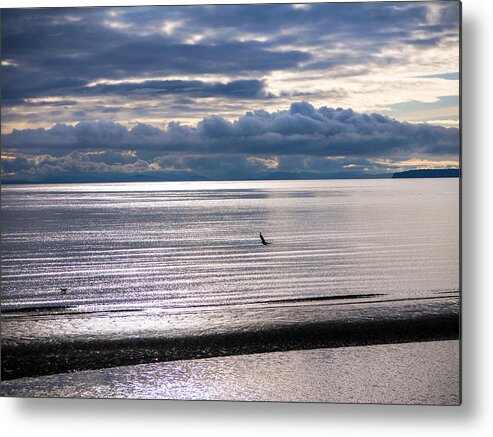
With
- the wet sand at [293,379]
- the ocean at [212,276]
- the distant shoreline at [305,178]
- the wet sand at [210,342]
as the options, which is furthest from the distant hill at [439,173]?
the wet sand at [293,379]

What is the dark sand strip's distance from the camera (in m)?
4.82

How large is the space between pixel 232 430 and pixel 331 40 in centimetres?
200

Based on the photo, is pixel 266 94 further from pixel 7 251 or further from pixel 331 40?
pixel 7 251

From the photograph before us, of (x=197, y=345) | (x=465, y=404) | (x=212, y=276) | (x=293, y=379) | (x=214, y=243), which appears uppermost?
(x=214, y=243)

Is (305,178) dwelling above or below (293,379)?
above

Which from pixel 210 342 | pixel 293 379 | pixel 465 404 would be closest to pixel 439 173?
pixel 465 404

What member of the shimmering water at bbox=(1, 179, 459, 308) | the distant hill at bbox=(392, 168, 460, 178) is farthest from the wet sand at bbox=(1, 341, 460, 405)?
the distant hill at bbox=(392, 168, 460, 178)

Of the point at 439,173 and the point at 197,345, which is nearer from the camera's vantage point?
the point at 439,173

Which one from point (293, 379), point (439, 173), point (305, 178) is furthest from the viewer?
point (305, 178)

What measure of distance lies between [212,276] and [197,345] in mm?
356

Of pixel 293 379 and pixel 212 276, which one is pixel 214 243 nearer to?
pixel 212 276

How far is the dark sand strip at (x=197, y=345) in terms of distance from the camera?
190 inches

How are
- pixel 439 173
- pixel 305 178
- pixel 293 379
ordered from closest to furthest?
pixel 439 173 < pixel 293 379 < pixel 305 178

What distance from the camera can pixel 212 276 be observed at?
16.1ft
